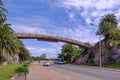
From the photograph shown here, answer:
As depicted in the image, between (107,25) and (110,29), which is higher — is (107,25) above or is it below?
above

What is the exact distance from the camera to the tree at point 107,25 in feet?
273

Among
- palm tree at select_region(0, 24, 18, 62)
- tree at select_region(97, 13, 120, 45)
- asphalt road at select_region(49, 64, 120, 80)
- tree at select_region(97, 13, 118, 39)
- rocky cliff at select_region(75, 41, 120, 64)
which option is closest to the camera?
asphalt road at select_region(49, 64, 120, 80)

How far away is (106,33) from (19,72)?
2402 inches

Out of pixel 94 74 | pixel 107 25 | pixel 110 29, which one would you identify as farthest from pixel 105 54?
pixel 94 74

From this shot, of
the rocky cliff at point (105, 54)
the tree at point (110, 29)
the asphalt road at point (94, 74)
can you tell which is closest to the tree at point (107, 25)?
the tree at point (110, 29)

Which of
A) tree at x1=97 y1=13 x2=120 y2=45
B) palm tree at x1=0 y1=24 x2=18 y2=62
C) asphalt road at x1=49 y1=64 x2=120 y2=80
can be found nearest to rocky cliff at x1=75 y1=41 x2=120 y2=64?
tree at x1=97 y1=13 x2=120 y2=45

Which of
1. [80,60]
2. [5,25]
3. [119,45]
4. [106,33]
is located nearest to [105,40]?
[106,33]

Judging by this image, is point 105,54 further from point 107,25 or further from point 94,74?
point 94,74

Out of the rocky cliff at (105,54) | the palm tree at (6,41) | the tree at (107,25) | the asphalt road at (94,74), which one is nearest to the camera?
the asphalt road at (94,74)

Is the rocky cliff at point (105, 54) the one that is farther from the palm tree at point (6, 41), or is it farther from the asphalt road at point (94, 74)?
the asphalt road at point (94, 74)

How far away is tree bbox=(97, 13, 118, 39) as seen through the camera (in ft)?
273

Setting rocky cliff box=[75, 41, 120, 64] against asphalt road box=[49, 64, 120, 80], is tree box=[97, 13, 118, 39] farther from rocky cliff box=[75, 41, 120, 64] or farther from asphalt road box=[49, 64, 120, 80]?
asphalt road box=[49, 64, 120, 80]

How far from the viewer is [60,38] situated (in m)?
90.2

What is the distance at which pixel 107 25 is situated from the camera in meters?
84.0
